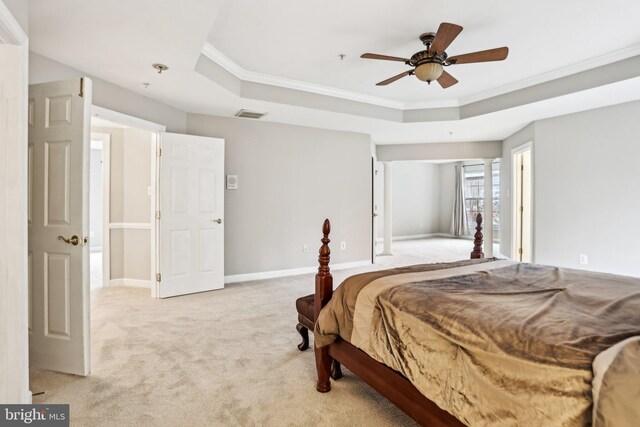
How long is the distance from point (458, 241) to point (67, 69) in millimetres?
9549

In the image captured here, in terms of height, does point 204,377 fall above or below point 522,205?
below

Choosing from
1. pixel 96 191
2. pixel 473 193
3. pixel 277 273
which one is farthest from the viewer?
pixel 473 193

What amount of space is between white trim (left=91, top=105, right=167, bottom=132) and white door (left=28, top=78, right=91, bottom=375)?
3.56 ft

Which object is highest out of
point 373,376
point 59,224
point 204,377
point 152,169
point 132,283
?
point 152,169

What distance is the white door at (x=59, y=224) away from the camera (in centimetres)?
227

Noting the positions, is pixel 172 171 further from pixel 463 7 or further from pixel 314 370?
pixel 463 7

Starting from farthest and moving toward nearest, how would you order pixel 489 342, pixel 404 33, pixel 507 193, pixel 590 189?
pixel 507 193 < pixel 590 189 < pixel 404 33 < pixel 489 342

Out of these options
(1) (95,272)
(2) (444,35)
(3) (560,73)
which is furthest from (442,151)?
(1) (95,272)

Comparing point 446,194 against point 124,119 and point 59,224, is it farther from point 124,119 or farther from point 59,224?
point 59,224

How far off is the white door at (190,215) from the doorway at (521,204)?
5199mm

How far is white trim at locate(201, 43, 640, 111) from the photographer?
11.2ft

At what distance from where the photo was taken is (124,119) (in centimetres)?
367

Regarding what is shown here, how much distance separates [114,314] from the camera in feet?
11.5

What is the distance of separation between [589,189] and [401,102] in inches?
111
